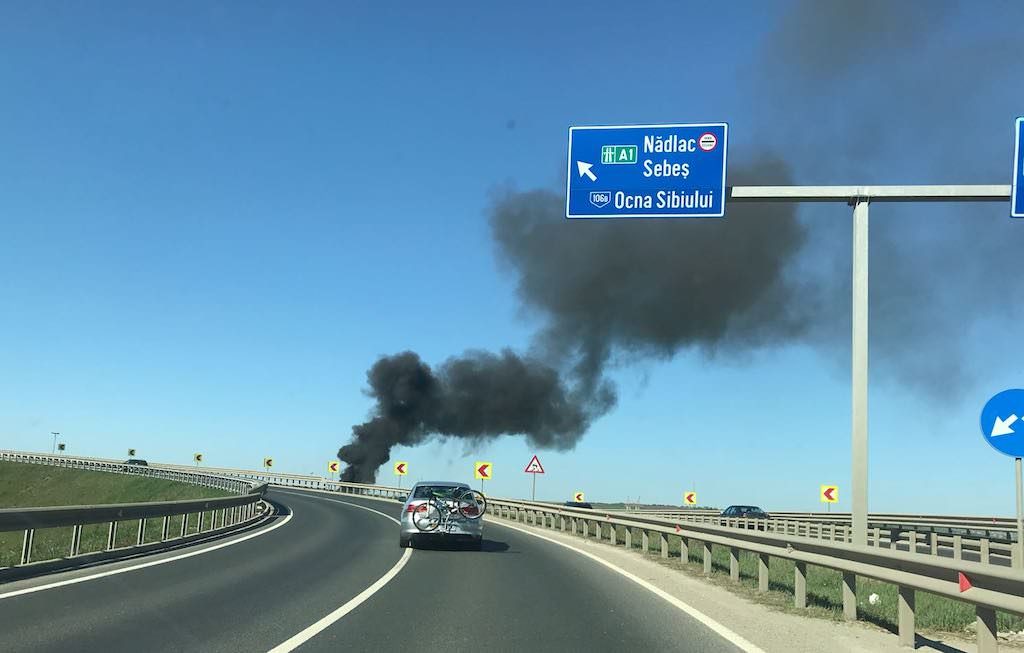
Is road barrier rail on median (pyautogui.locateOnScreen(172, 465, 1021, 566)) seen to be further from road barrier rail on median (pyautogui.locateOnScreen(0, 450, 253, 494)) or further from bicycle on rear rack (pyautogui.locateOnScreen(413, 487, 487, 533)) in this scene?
road barrier rail on median (pyautogui.locateOnScreen(0, 450, 253, 494))

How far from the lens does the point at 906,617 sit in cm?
877

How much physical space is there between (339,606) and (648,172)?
29.1ft

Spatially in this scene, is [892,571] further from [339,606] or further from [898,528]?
[898,528]

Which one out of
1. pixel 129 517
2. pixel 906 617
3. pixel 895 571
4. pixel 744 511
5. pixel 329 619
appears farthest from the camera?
pixel 744 511

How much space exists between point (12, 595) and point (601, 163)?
10907 mm

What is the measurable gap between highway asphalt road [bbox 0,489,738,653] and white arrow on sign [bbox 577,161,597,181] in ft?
22.5

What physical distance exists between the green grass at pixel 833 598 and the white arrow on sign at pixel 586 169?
282 inches

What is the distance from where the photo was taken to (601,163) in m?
16.0

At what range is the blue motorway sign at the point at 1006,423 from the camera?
10703 mm

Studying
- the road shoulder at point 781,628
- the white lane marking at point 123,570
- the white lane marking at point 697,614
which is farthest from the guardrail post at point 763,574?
the white lane marking at point 123,570

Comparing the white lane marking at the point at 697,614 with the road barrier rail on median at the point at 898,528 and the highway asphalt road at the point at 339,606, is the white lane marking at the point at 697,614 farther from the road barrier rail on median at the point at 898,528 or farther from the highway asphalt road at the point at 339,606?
the road barrier rail on median at the point at 898,528

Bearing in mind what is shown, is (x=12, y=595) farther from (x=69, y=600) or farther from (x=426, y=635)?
(x=426, y=635)

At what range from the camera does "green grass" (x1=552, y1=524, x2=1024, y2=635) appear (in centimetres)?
1059

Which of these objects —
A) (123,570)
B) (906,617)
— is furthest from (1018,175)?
(123,570)
